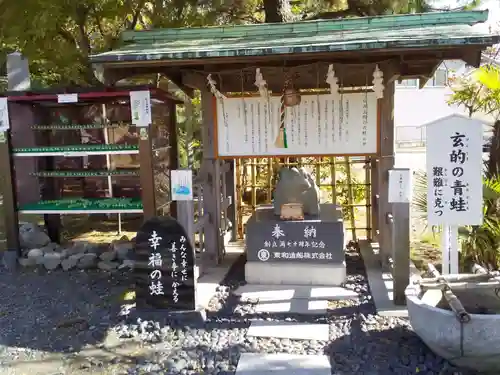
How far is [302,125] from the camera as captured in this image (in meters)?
6.77

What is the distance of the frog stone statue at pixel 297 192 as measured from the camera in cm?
684

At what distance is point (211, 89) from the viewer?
270 inches

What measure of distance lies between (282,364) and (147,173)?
3.74 metres

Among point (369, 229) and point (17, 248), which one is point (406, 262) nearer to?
point (369, 229)

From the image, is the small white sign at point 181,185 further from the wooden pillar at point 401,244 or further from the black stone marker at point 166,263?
the wooden pillar at point 401,244

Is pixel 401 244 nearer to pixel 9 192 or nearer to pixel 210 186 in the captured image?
pixel 210 186

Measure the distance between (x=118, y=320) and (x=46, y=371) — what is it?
44.3 inches

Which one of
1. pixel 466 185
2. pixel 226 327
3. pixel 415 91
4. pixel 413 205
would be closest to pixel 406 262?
pixel 466 185

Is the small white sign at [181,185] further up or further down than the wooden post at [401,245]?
further up

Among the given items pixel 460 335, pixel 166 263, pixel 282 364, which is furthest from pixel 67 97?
pixel 460 335

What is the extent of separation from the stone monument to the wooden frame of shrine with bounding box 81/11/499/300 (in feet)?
2.05

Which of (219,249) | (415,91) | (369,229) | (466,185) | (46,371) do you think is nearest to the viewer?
(46,371)

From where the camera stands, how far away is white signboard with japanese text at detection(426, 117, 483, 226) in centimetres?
497

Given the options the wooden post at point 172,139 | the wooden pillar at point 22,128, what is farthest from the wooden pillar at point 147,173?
the wooden pillar at point 22,128
